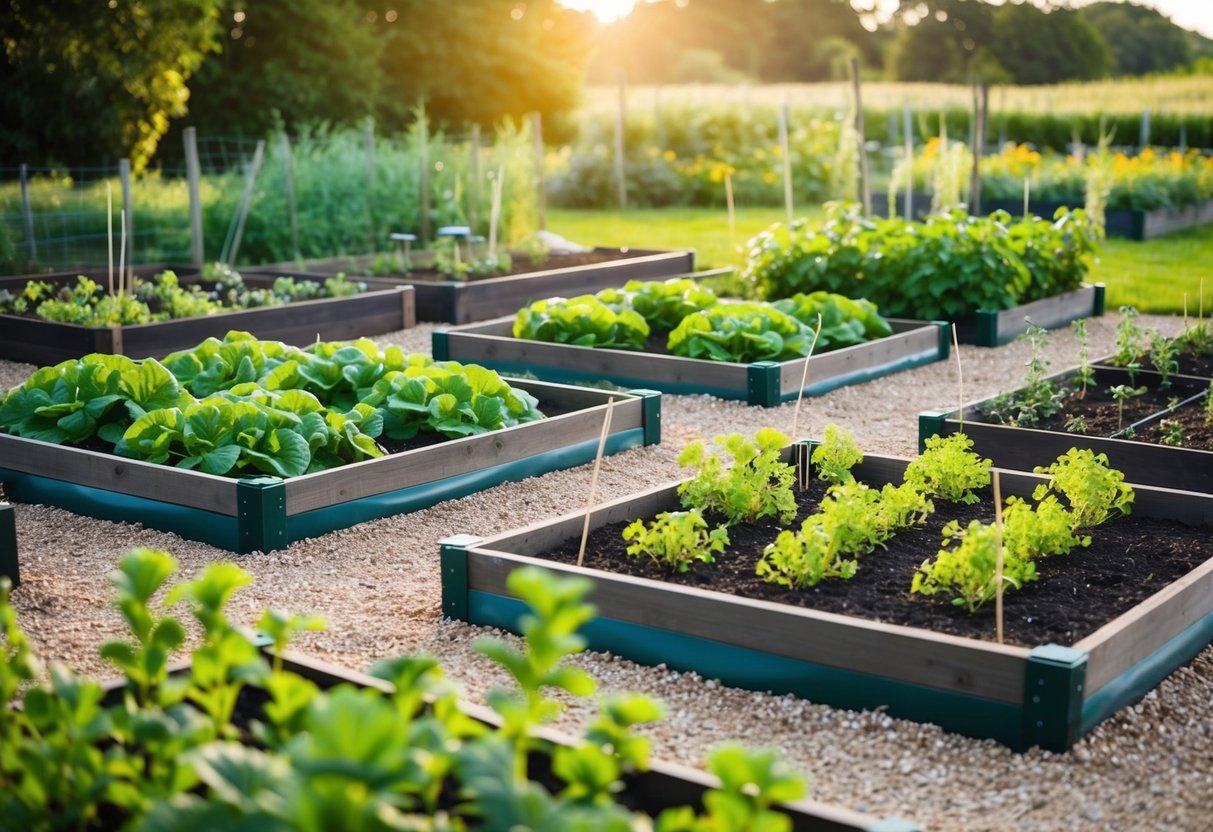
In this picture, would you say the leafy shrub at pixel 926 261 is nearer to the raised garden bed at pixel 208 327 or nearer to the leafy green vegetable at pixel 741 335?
the leafy green vegetable at pixel 741 335

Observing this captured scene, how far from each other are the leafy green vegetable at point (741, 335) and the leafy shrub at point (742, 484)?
2691 mm

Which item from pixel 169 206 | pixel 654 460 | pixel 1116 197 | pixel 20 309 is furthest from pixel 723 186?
pixel 654 460

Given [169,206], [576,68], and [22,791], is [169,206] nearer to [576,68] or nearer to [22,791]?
[22,791]

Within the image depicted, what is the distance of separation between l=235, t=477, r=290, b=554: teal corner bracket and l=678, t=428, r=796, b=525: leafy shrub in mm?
1402

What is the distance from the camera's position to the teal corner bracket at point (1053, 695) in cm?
300

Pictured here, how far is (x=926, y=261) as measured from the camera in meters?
8.49

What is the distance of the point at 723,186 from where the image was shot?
18.8 meters

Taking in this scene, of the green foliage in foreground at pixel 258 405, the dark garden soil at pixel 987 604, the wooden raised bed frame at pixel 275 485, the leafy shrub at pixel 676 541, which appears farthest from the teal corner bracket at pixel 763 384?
the leafy shrub at pixel 676 541

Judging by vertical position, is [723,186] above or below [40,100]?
below

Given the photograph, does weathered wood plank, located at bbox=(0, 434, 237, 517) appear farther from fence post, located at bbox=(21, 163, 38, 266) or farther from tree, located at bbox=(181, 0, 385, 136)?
tree, located at bbox=(181, 0, 385, 136)

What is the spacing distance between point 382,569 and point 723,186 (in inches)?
594

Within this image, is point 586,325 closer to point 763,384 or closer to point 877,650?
point 763,384

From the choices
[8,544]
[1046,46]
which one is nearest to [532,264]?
[8,544]

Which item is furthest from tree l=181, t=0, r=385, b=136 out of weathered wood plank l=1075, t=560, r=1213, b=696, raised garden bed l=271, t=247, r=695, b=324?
weathered wood plank l=1075, t=560, r=1213, b=696
